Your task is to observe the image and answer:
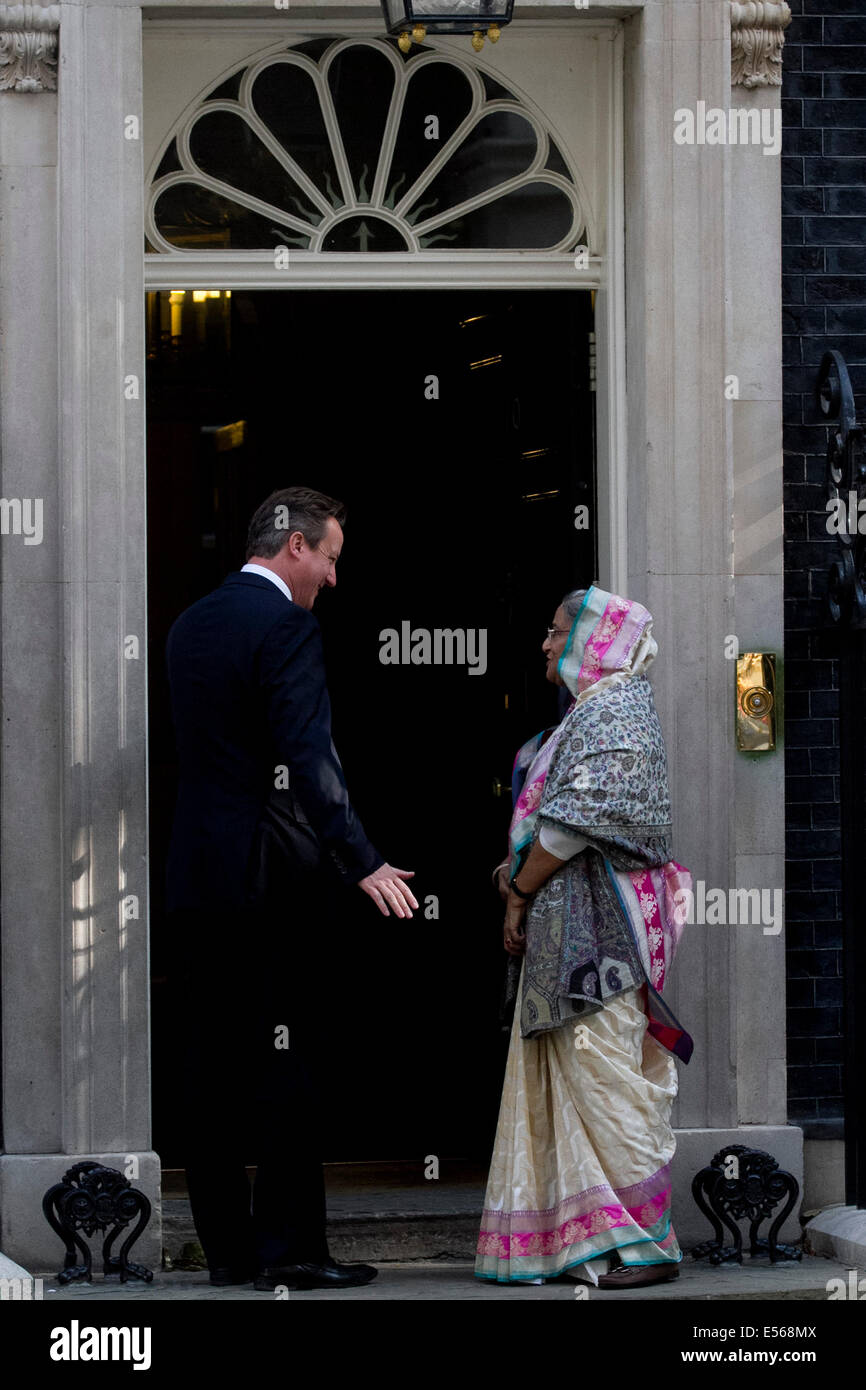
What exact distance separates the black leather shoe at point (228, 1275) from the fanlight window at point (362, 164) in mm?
3351

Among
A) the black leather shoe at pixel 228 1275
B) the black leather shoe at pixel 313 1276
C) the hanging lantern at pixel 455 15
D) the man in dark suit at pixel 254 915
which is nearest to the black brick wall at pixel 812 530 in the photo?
the hanging lantern at pixel 455 15

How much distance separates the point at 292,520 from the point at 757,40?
2.41m

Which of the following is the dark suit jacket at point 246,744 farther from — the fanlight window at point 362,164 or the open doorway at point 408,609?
the open doorway at point 408,609

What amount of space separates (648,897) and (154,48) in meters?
3.30

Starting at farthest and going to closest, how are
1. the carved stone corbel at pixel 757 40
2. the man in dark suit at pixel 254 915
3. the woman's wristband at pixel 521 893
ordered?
the carved stone corbel at pixel 757 40 → the woman's wristband at pixel 521 893 → the man in dark suit at pixel 254 915

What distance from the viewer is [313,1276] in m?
6.38

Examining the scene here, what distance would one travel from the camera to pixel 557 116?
7.69 meters

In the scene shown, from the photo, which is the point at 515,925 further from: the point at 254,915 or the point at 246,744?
the point at 246,744

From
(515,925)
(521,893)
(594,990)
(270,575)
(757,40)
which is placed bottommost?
(594,990)

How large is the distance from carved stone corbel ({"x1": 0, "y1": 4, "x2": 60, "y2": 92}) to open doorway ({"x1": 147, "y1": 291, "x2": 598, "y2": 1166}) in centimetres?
159

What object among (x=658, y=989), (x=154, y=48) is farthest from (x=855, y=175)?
(x=658, y=989)

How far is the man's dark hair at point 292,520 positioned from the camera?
648 cm

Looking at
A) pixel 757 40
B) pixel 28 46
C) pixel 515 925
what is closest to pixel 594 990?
pixel 515 925

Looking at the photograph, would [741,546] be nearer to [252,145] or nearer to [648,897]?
[648,897]
